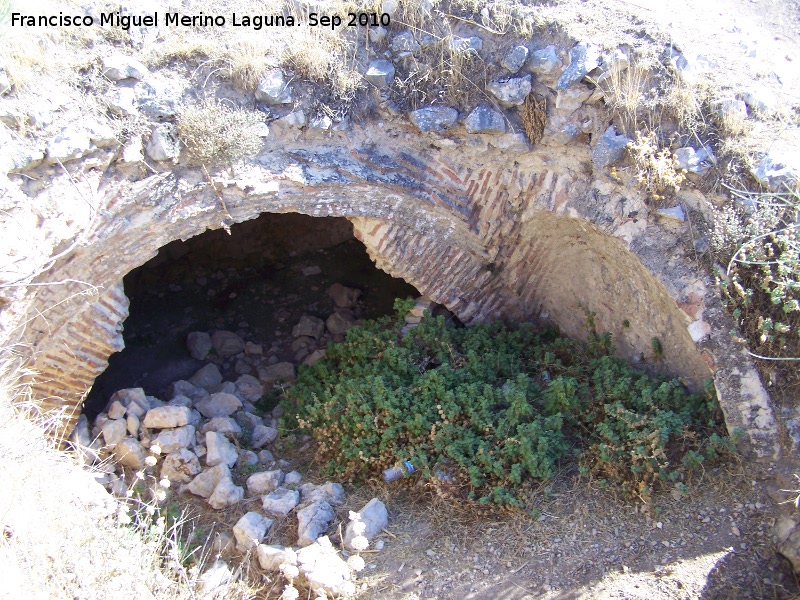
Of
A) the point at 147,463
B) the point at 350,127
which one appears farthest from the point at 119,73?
the point at 147,463

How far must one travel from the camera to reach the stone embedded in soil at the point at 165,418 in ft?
15.8

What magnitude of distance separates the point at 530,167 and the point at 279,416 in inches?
105

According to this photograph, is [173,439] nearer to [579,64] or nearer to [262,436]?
[262,436]

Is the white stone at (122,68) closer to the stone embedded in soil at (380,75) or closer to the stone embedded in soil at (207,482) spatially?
the stone embedded in soil at (380,75)

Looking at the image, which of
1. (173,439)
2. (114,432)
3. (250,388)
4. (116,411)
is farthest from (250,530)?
(250,388)

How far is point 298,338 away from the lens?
6.51m

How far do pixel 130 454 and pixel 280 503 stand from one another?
1121 millimetres

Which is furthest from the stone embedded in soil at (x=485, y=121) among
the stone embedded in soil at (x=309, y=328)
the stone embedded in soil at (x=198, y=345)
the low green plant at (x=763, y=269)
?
the stone embedded in soil at (x=198, y=345)

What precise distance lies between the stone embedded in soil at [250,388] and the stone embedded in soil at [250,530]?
5.13 ft

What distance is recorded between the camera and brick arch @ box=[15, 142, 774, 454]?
432cm

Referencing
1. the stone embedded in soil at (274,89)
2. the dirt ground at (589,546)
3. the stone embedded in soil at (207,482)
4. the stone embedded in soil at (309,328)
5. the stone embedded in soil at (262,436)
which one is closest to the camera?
the dirt ground at (589,546)

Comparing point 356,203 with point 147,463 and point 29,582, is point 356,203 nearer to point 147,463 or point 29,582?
point 147,463

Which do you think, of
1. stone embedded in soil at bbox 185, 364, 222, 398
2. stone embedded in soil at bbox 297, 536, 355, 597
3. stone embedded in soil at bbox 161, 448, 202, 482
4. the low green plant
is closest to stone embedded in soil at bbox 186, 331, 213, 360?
stone embedded in soil at bbox 185, 364, 222, 398

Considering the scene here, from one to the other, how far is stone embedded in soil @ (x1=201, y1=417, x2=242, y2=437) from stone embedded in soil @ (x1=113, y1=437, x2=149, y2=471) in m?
0.47
